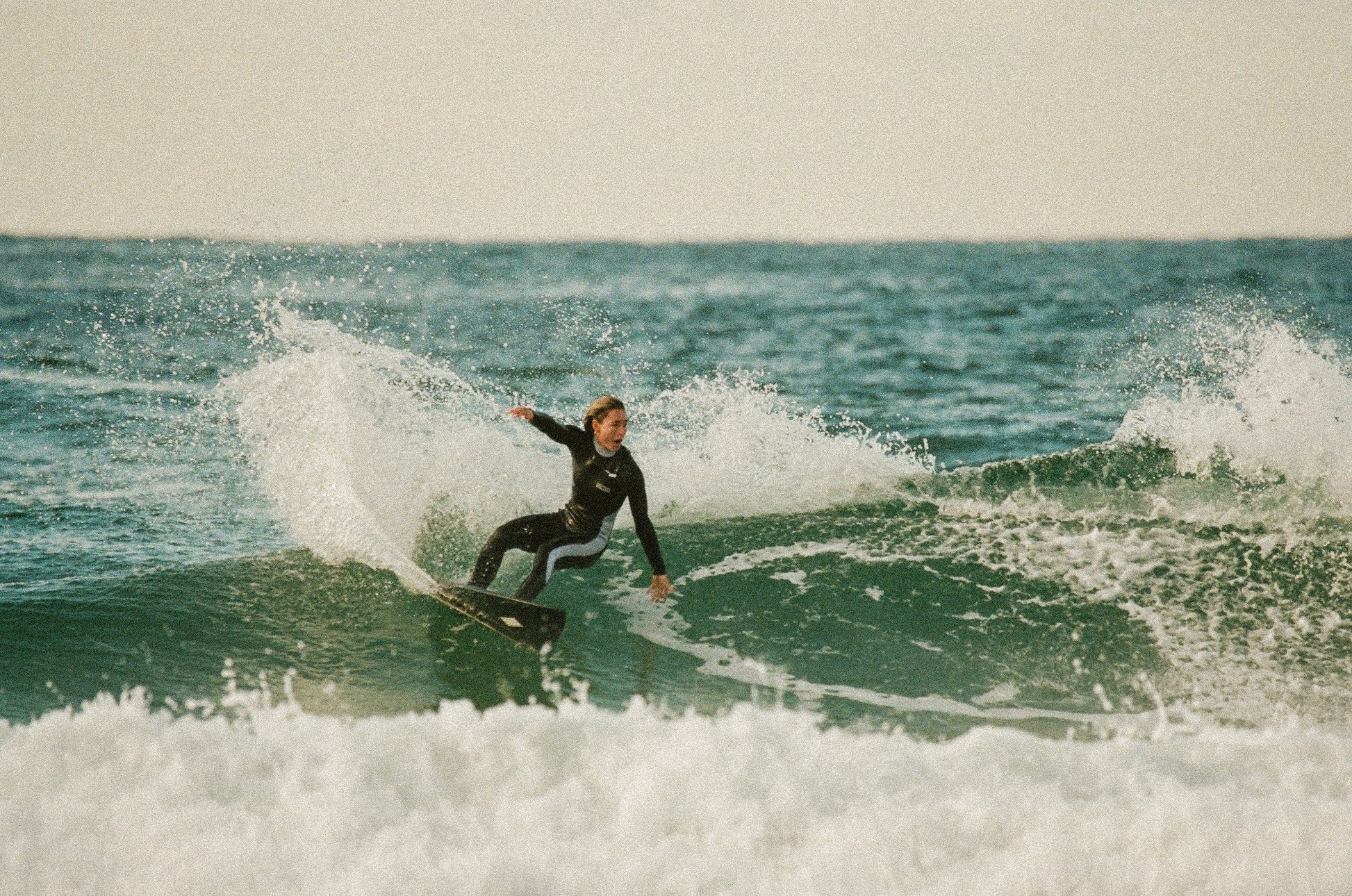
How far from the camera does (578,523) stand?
7.92 metres

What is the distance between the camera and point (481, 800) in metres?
4.98

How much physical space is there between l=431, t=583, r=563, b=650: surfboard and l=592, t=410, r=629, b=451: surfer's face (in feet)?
3.86

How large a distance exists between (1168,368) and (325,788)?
21108mm

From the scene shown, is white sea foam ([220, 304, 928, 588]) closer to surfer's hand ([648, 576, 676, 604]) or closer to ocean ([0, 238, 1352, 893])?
ocean ([0, 238, 1352, 893])

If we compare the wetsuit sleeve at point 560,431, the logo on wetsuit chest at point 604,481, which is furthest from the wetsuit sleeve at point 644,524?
the wetsuit sleeve at point 560,431

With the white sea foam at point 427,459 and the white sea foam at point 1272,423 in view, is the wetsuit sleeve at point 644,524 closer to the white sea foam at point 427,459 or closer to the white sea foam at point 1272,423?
the white sea foam at point 427,459

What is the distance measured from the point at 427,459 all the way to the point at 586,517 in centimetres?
302

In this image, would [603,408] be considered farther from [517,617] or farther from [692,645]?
[692,645]

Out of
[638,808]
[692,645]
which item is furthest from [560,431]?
[638,808]

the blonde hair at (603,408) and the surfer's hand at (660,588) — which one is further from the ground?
the blonde hair at (603,408)

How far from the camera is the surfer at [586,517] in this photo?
7488 millimetres

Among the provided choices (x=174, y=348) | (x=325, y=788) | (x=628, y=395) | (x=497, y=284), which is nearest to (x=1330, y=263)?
(x=497, y=284)

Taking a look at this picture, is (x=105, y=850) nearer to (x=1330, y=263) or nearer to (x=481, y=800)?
(x=481, y=800)

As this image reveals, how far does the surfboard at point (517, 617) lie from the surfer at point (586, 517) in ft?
0.80
